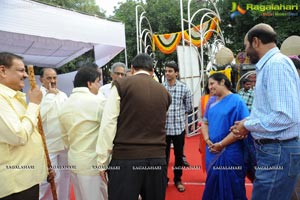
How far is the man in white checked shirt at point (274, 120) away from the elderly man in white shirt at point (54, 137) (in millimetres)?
1932

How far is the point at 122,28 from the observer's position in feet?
25.3

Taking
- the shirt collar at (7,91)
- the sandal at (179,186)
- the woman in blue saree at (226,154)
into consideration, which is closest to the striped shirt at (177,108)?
the sandal at (179,186)

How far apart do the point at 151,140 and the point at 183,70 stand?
4340 mm

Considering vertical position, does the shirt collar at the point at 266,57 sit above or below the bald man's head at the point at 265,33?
below

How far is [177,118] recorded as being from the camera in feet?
13.0

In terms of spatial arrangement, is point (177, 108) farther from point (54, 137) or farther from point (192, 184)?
point (54, 137)

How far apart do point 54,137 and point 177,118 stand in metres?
1.61

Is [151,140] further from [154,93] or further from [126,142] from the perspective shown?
[154,93]

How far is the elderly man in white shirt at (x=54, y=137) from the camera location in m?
3.04

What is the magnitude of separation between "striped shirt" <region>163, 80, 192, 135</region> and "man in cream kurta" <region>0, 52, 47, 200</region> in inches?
82.6

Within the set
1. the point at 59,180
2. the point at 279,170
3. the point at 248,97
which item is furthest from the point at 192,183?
the point at 279,170

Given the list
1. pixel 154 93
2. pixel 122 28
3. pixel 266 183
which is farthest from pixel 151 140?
pixel 122 28

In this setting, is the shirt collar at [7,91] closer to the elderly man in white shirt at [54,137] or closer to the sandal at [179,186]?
the elderly man in white shirt at [54,137]

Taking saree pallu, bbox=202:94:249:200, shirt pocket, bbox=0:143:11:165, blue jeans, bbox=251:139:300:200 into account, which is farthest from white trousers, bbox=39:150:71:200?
blue jeans, bbox=251:139:300:200
